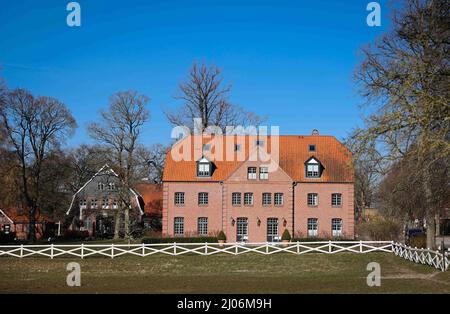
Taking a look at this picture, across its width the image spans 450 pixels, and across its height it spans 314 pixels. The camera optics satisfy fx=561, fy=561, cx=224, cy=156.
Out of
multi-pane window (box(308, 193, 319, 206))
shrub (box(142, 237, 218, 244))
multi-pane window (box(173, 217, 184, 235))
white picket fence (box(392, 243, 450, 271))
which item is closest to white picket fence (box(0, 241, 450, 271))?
white picket fence (box(392, 243, 450, 271))

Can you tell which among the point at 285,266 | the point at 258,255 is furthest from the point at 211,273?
the point at 258,255

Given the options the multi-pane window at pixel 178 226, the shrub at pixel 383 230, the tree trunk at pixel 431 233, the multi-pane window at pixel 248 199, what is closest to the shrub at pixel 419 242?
the shrub at pixel 383 230

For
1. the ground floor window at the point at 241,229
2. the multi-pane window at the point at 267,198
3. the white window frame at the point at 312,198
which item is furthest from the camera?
the white window frame at the point at 312,198

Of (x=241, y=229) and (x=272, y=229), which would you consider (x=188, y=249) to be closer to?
(x=241, y=229)

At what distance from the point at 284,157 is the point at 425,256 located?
24010 millimetres

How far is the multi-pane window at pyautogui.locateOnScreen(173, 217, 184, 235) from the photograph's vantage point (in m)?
49.3

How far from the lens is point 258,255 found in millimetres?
35812

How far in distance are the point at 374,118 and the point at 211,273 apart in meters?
11.6

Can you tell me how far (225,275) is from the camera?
26516 millimetres

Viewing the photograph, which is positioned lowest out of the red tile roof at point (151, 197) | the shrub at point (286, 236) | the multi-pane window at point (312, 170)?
the shrub at point (286, 236)

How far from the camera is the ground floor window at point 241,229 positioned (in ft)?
159

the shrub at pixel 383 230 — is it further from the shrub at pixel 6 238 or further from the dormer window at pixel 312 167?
the shrub at pixel 6 238

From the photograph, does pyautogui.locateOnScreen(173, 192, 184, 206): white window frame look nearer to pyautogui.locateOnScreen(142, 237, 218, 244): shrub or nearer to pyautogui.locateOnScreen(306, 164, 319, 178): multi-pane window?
pyautogui.locateOnScreen(142, 237, 218, 244): shrub

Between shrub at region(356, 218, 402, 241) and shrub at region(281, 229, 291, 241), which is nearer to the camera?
shrub at region(281, 229, 291, 241)
